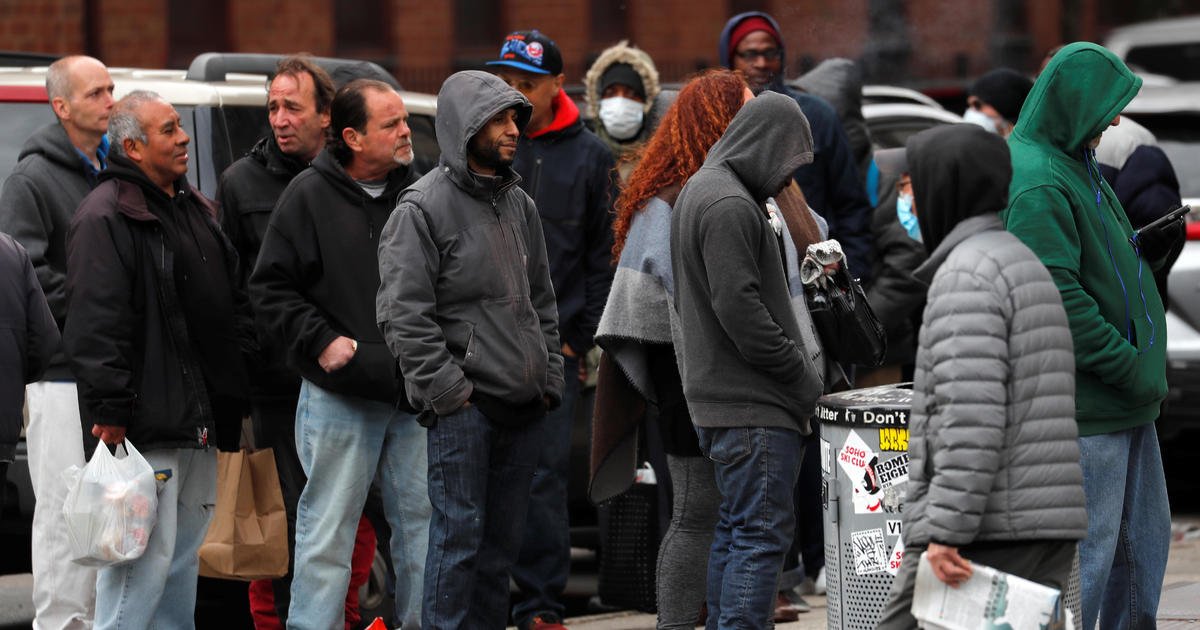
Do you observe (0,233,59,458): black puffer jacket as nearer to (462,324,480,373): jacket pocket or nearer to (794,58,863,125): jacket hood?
(462,324,480,373): jacket pocket

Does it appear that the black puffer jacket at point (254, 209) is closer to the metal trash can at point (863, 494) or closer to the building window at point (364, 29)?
the metal trash can at point (863, 494)

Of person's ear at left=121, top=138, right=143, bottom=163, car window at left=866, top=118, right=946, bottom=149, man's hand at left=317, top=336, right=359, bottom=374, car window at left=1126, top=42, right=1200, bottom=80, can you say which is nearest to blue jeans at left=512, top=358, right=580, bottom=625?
man's hand at left=317, top=336, right=359, bottom=374

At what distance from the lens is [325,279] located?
616cm

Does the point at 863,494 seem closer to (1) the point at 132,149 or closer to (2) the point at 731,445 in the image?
(2) the point at 731,445

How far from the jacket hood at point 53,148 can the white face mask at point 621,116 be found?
2352 millimetres

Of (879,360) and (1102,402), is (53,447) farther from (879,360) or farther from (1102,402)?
(1102,402)

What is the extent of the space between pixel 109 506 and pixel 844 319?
2364mm

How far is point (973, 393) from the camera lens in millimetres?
4273

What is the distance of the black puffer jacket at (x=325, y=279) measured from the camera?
6043mm

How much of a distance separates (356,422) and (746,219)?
1504 millimetres

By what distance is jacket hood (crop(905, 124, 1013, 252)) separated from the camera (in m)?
4.47

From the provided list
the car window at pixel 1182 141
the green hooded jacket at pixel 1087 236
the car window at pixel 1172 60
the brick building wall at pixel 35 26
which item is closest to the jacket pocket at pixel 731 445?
the green hooded jacket at pixel 1087 236

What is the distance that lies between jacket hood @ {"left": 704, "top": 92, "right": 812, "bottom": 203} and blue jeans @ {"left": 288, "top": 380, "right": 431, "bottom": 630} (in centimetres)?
144

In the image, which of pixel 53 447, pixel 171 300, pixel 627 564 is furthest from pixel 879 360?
pixel 53 447
